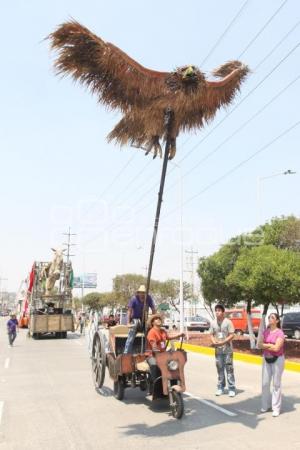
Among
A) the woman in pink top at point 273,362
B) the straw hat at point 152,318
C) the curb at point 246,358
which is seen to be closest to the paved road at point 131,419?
the woman in pink top at point 273,362

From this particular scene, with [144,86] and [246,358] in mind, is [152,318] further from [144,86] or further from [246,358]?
[246,358]

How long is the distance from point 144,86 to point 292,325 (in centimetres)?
2631

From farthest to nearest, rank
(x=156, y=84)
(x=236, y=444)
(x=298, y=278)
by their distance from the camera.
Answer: (x=298, y=278) < (x=156, y=84) < (x=236, y=444)

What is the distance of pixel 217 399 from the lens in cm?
953

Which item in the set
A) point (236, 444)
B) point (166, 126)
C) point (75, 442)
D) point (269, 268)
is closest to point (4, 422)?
point (75, 442)

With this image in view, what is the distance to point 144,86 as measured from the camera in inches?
286

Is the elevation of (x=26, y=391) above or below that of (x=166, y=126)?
below

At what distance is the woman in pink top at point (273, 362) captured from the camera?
8.20 m

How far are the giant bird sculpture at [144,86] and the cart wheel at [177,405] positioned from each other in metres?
3.74

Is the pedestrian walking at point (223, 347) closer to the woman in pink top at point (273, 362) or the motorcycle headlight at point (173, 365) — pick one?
the woman in pink top at point (273, 362)

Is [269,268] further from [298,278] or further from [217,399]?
[217,399]

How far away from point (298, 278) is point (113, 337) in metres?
9.65

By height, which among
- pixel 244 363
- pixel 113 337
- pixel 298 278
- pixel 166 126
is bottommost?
pixel 244 363

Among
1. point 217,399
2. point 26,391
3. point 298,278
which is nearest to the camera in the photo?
point 217,399
